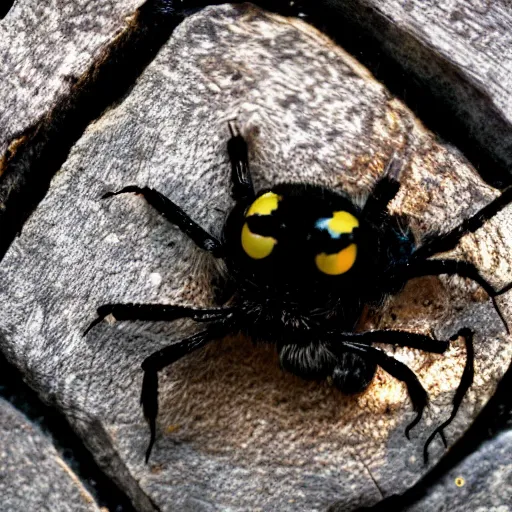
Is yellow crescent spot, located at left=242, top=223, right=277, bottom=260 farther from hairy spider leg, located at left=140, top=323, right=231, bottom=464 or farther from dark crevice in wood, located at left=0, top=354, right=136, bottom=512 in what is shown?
dark crevice in wood, located at left=0, top=354, right=136, bottom=512

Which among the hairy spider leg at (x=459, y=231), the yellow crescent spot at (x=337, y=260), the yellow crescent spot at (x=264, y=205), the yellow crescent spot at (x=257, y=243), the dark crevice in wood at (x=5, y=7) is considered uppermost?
the hairy spider leg at (x=459, y=231)

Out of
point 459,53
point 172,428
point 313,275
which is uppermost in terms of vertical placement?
point 459,53

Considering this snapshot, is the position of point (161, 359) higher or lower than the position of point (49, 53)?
lower

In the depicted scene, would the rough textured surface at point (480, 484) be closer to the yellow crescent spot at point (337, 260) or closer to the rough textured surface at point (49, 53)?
the yellow crescent spot at point (337, 260)

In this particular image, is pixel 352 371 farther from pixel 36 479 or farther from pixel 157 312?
pixel 36 479

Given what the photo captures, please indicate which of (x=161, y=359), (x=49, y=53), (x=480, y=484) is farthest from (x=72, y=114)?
(x=480, y=484)

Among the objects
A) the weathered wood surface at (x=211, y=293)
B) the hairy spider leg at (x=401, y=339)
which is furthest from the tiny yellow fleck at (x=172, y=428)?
the hairy spider leg at (x=401, y=339)

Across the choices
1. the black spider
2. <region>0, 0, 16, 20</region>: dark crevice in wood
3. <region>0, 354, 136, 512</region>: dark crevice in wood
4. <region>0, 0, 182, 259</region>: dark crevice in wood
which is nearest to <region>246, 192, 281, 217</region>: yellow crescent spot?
the black spider

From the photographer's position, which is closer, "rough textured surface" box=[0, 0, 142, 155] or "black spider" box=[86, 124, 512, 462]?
"black spider" box=[86, 124, 512, 462]
